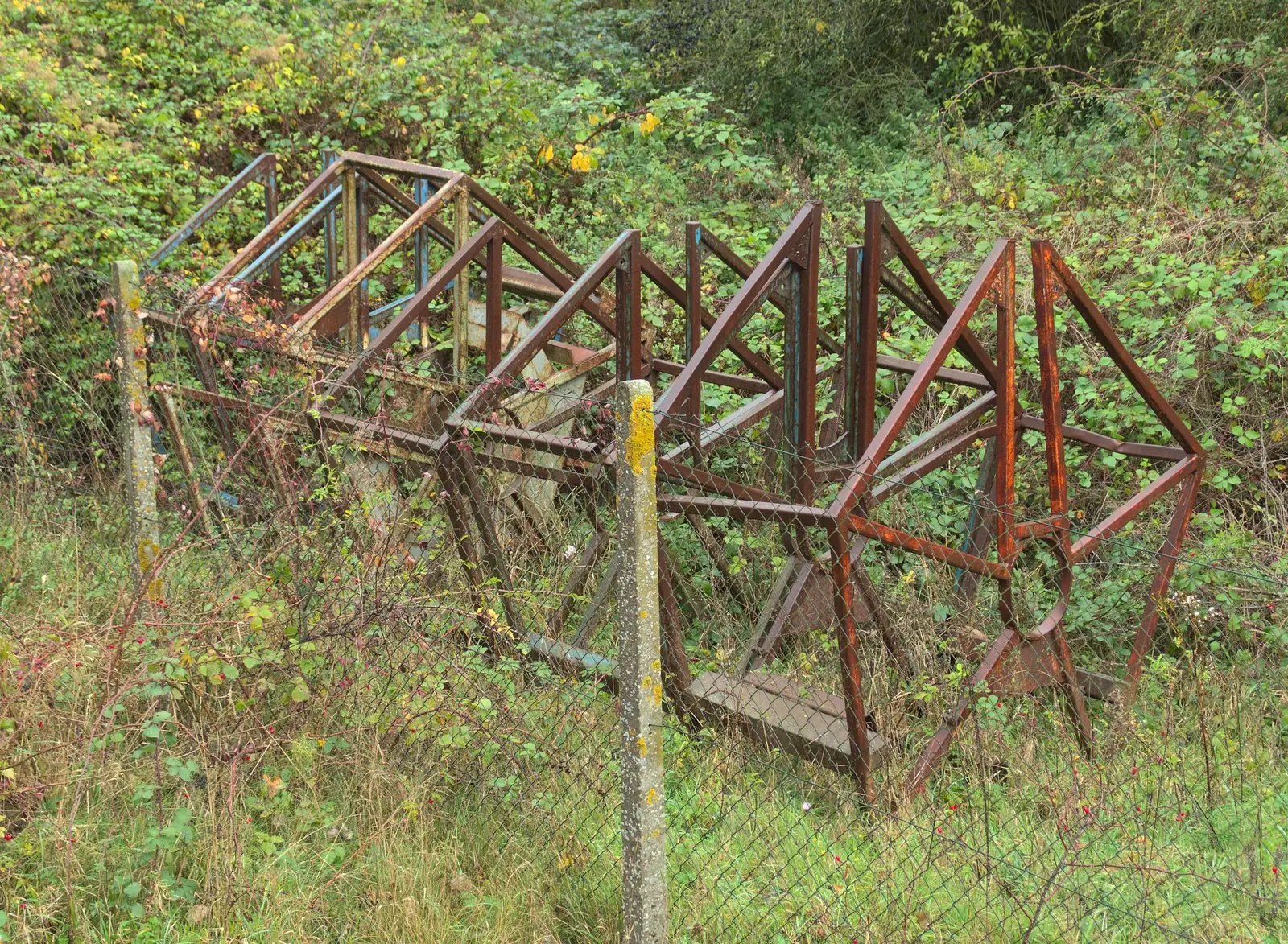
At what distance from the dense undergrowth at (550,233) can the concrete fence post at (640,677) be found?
1.08ft

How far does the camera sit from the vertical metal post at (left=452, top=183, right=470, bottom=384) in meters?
6.60

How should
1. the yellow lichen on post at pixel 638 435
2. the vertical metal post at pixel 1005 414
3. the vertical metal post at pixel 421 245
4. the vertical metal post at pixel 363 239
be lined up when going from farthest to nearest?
the vertical metal post at pixel 421 245
the vertical metal post at pixel 363 239
the vertical metal post at pixel 1005 414
the yellow lichen on post at pixel 638 435

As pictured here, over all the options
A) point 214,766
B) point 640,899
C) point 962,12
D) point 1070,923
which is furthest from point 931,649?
point 962,12

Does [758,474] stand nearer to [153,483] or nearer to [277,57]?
[153,483]

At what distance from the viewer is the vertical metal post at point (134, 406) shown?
4.24m

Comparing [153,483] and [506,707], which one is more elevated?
[153,483]

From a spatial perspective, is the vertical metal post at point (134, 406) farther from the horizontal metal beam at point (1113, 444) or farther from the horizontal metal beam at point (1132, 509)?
the horizontal metal beam at point (1113, 444)

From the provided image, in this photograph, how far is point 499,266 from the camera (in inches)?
Result: 239

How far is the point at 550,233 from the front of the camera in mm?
10031

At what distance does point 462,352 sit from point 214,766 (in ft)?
11.4

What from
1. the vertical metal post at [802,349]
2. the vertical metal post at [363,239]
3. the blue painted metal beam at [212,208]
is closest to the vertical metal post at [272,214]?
the blue painted metal beam at [212,208]

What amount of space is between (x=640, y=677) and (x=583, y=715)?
118 centimetres

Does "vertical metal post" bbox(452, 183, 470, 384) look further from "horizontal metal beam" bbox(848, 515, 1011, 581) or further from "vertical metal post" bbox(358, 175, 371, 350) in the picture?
"horizontal metal beam" bbox(848, 515, 1011, 581)

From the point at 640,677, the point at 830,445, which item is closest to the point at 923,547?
the point at 830,445
